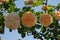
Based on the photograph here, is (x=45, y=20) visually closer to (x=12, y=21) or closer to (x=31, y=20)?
(x=31, y=20)

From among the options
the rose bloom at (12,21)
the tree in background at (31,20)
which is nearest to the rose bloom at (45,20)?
the tree in background at (31,20)

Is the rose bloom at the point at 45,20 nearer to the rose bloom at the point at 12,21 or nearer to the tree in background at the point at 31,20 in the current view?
the tree in background at the point at 31,20

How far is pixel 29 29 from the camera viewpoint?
2648 mm

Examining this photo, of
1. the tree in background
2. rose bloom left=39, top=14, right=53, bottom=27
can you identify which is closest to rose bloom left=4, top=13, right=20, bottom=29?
the tree in background

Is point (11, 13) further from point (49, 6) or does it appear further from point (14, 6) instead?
point (49, 6)

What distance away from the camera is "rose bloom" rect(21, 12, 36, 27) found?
242 centimetres

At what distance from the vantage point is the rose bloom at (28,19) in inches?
95.3

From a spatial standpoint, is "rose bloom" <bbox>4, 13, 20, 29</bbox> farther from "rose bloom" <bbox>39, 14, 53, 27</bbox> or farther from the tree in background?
"rose bloom" <bbox>39, 14, 53, 27</bbox>

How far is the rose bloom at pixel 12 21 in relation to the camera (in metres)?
2.43

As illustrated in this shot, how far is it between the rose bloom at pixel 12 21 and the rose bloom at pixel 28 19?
7 cm

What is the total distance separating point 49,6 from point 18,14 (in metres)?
0.58

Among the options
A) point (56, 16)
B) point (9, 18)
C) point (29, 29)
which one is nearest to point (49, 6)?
point (56, 16)

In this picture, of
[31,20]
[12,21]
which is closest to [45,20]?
[31,20]

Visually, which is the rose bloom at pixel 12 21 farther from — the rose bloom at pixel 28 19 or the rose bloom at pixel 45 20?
the rose bloom at pixel 45 20
